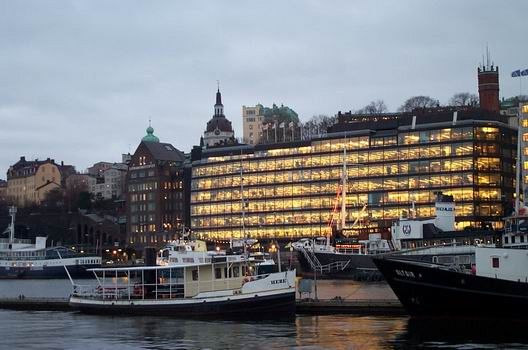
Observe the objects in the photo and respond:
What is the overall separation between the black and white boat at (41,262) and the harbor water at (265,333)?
265ft

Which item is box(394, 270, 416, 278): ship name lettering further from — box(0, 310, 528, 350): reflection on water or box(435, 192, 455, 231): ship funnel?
box(435, 192, 455, 231): ship funnel

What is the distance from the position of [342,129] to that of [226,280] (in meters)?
110

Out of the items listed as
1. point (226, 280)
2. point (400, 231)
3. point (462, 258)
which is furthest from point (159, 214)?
point (226, 280)

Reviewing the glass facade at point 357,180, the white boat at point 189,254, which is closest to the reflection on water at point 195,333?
the white boat at point 189,254

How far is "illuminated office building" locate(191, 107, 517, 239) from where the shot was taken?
149 m

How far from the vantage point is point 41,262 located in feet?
458

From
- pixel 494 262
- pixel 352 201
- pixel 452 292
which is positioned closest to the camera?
pixel 452 292

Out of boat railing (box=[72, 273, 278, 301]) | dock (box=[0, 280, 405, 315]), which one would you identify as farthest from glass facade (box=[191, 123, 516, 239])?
boat railing (box=[72, 273, 278, 301])

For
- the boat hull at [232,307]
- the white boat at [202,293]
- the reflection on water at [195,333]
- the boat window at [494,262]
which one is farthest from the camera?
the white boat at [202,293]

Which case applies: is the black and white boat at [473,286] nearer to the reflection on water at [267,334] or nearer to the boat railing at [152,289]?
the reflection on water at [267,334]

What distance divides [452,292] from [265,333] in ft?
38.6

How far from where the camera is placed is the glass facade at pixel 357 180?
149 metres

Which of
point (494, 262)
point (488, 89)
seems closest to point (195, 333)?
point (494, 262)

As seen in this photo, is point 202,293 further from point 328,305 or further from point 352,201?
point 352,201
